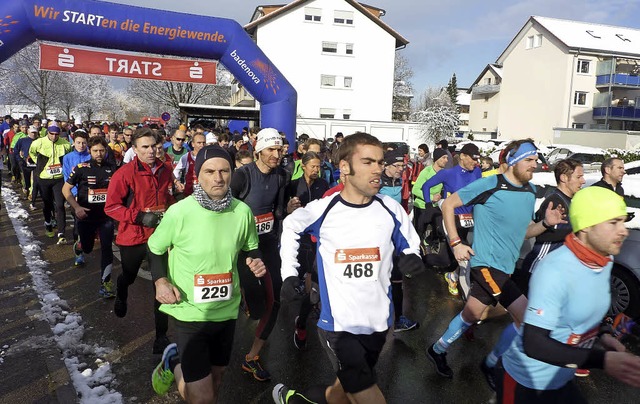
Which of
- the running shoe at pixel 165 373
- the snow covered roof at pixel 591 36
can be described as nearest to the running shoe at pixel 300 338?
the running shoe at pixel 165 373

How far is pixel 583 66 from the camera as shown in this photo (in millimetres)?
40656

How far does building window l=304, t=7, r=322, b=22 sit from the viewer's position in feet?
116

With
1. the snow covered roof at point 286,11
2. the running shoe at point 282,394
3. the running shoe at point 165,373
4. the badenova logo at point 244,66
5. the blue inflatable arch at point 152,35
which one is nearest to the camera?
the running shoe at point 282,394

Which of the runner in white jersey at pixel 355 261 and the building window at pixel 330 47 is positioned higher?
the building window at pixel 330 47

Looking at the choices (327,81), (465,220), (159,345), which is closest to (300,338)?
(159,345)

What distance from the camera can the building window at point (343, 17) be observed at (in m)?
35.9

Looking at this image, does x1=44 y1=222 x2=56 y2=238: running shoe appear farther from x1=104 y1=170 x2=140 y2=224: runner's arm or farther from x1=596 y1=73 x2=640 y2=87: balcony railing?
x1=596 y1=73 x2=640 y2=87: balcony railing

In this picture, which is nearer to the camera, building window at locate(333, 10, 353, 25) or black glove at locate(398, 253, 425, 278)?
black glove at locate(398, 253, 425, 278)

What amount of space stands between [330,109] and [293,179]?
102 feet

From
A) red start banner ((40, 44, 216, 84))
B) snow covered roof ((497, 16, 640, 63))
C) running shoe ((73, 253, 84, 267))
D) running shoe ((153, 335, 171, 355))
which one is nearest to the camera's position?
running shoe ((153, 335, 171, 355))

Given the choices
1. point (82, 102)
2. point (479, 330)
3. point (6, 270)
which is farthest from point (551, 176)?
point (82, 102)

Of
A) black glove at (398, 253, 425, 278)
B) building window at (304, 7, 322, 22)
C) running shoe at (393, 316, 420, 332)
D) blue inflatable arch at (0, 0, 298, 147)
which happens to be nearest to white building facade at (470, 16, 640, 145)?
building window at (304, 7, 322, 22)

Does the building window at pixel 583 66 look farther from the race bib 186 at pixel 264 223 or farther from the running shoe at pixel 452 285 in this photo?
the race bib 186 at pixel 264 223

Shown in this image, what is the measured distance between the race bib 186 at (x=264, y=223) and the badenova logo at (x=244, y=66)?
24.9 ft
